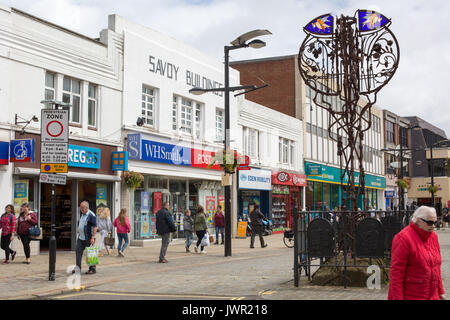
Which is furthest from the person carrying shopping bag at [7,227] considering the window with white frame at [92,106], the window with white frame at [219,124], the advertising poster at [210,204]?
the window with white frame at [219,124]

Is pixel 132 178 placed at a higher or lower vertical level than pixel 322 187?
lower

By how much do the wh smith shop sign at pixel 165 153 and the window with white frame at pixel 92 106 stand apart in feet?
5.75

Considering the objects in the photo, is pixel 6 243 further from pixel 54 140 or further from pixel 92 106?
pixel 92 106

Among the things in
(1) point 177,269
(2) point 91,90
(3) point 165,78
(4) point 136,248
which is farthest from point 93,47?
(1) point 177,269

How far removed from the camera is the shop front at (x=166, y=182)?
23000 mm

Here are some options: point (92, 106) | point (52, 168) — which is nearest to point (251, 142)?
point (92, 106)

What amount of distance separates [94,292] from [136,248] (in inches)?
464

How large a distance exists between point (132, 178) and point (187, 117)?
580 centimetres

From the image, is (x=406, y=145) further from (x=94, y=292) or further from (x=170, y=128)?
(x=94, y=292)

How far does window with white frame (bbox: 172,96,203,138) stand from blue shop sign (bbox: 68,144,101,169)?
5.65 m

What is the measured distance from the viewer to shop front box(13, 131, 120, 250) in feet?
63.6

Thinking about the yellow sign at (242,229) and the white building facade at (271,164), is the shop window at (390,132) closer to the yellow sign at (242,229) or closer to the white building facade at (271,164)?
the white building facade at (271,164)

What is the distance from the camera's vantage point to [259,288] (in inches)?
416

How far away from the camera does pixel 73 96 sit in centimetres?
2042
